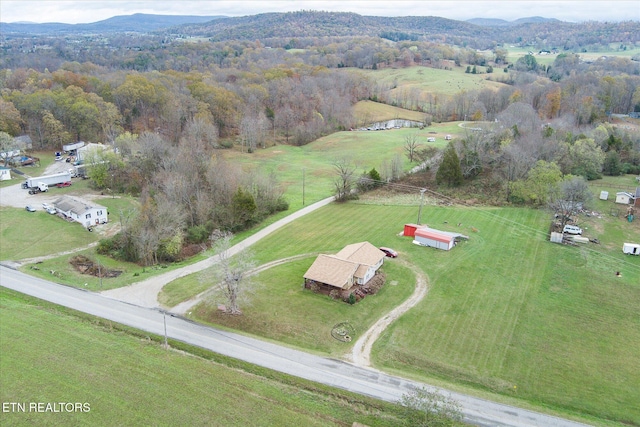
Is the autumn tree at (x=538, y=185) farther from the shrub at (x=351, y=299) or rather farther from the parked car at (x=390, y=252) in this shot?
the shrub at (x=351, y=299)

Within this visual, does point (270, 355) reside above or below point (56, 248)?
above

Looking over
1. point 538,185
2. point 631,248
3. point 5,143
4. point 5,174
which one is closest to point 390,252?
point 631,248

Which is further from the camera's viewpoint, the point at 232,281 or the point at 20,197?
the point at 20,197

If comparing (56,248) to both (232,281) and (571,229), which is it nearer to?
(232,281)

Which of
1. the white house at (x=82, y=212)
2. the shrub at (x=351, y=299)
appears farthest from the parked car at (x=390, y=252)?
the white house at (x=82, y=212)

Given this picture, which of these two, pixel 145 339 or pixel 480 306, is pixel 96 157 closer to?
pixel 145 339

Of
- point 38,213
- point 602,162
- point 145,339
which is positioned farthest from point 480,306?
point 38,213
